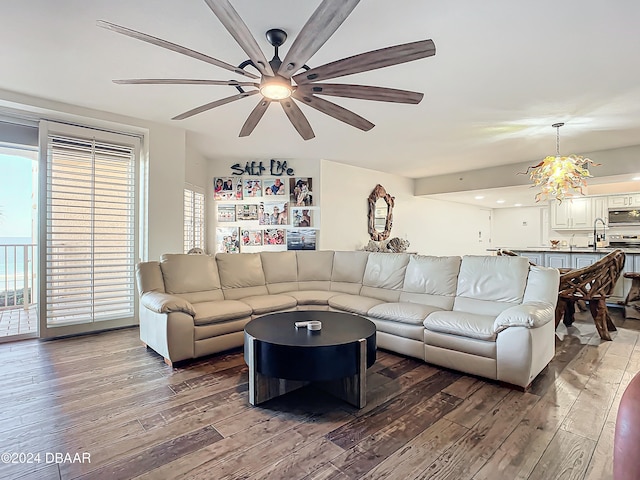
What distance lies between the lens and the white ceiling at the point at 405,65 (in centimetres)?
206

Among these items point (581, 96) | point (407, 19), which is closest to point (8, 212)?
point (407, 19)

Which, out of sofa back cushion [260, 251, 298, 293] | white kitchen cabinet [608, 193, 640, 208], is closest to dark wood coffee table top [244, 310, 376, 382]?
sofa back cushion [260, 251, 298, 293]

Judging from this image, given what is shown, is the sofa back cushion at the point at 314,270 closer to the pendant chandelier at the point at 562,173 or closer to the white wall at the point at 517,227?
the pendant chandelier at the point at 562,173

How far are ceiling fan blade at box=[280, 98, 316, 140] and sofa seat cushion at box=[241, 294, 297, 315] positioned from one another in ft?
6.27

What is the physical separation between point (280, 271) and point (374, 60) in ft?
10.6

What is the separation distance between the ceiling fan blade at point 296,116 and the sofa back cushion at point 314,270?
2.34 meters

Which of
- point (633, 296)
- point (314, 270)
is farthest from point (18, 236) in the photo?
point (633, 296)

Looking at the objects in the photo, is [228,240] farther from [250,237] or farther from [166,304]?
[166,304]

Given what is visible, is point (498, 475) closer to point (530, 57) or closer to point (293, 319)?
point (293, 319)

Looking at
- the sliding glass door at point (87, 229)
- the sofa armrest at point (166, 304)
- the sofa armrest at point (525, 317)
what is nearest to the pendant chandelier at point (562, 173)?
the sofa armrest at point (525, 317)

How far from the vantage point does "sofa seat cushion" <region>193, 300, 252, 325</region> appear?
123 inches

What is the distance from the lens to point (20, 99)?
3.34 m

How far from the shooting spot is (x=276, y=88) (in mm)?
2053

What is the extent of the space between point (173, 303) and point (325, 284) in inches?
86.6
